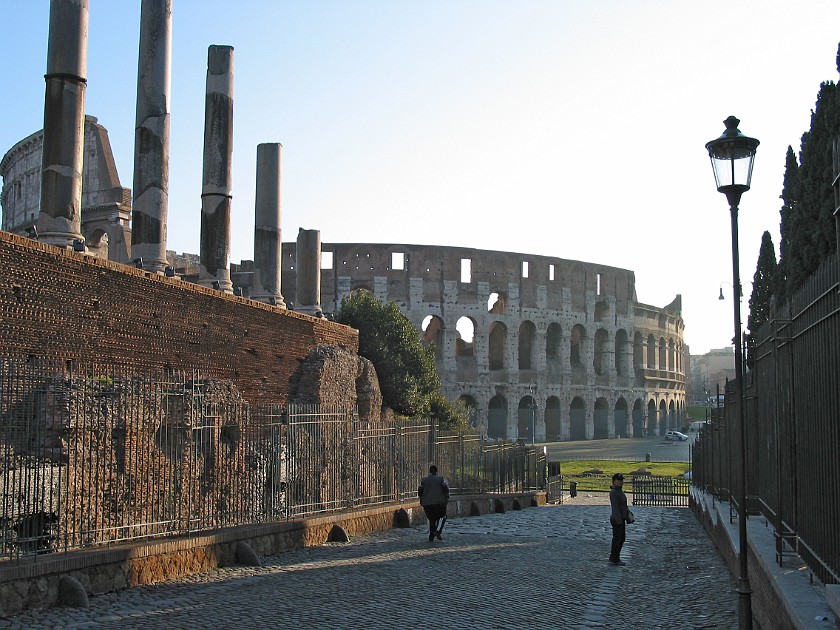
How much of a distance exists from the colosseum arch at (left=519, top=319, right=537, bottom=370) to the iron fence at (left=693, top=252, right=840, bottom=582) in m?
41.9

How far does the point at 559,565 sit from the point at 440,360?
37.3m

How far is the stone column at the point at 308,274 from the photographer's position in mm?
19234

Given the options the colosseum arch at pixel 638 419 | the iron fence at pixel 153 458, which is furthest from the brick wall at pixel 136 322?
the colosseum arch at pixel 638 419

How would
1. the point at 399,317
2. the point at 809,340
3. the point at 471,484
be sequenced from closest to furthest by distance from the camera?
the point at 809,340 < the point at 471,484 < the point at 399,317

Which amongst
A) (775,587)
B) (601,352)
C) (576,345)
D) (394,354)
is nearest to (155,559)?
(775,587)

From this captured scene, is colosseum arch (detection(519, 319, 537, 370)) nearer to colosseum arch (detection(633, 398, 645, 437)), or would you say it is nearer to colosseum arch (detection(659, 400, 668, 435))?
colosseum arch (detection(633, 398, 645, 437))

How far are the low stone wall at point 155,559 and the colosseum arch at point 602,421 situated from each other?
4251 cm

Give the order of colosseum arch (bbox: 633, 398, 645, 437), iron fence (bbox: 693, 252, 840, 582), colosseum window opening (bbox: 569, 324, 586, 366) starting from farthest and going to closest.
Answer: colosseum arch (bbox: 633, 398, 645, 437)
colosseum window opening (bbox: 569, 324, 586, 366)
iron fence (bbox: 693, 252, 840, 582)

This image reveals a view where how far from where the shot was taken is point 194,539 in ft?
27.4

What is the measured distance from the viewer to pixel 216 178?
15508mm

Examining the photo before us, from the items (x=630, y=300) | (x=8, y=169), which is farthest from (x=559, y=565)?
(x=630, y=300)

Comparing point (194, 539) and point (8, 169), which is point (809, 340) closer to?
point (194, 539)

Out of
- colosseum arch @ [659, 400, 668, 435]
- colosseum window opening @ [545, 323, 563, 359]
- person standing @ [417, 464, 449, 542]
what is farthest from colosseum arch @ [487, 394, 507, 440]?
person standing @ [417, 464, 449, 542]

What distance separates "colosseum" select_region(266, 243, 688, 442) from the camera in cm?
4575
